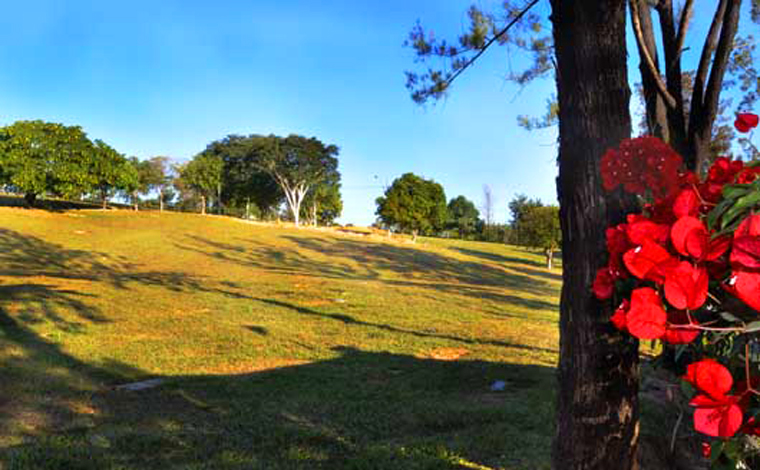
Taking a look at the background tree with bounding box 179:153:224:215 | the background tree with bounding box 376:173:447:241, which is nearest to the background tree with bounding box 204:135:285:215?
the background tree with bounding box 179:153:224:215

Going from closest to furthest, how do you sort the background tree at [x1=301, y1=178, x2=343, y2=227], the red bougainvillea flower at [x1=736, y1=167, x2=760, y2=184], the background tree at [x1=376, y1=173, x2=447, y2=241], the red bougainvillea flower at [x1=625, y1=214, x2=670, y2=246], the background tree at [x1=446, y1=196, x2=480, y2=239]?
the red bougainvillea flower at [x1=625, y1=214, x2=670, y2=246]
the red bougainvillea flower at [x1=736, y1=167, x2=760, y2=184]
the background tree at [x1=376, y1=173, x2=447, y2=241]
the background tree at [x1=301, y1=178, x2=343, y2=227]
the background tree at [x1=446, y1=196, x2=480, y2=239]

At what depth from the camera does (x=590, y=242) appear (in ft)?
5.88

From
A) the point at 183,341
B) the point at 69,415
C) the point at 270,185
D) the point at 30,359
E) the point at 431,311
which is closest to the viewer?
the point at 69,415

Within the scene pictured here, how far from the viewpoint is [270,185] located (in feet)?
164

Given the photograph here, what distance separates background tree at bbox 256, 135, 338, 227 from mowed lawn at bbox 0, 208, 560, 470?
98.6 feet

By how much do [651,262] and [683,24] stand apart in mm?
5569

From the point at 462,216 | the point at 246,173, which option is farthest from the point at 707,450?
the point at 462,216

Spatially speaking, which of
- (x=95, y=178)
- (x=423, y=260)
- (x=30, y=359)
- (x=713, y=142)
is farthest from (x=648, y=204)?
(x=95, y=178)

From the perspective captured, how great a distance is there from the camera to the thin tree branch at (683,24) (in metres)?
5.11

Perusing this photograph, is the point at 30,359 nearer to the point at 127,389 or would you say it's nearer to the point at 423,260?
the point at 127,389

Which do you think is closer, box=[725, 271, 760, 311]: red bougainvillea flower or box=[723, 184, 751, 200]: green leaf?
box=[725, 271, 760, 311]: red bougainvillea flower

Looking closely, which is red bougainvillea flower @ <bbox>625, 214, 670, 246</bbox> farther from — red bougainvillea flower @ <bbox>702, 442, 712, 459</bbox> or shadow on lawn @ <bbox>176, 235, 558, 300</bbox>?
shadow on lawn @ <bbox>176, 235, 558, 300</bbox>

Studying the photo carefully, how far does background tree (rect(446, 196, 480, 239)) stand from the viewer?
7219cm

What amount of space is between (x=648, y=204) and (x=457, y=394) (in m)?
4.86
